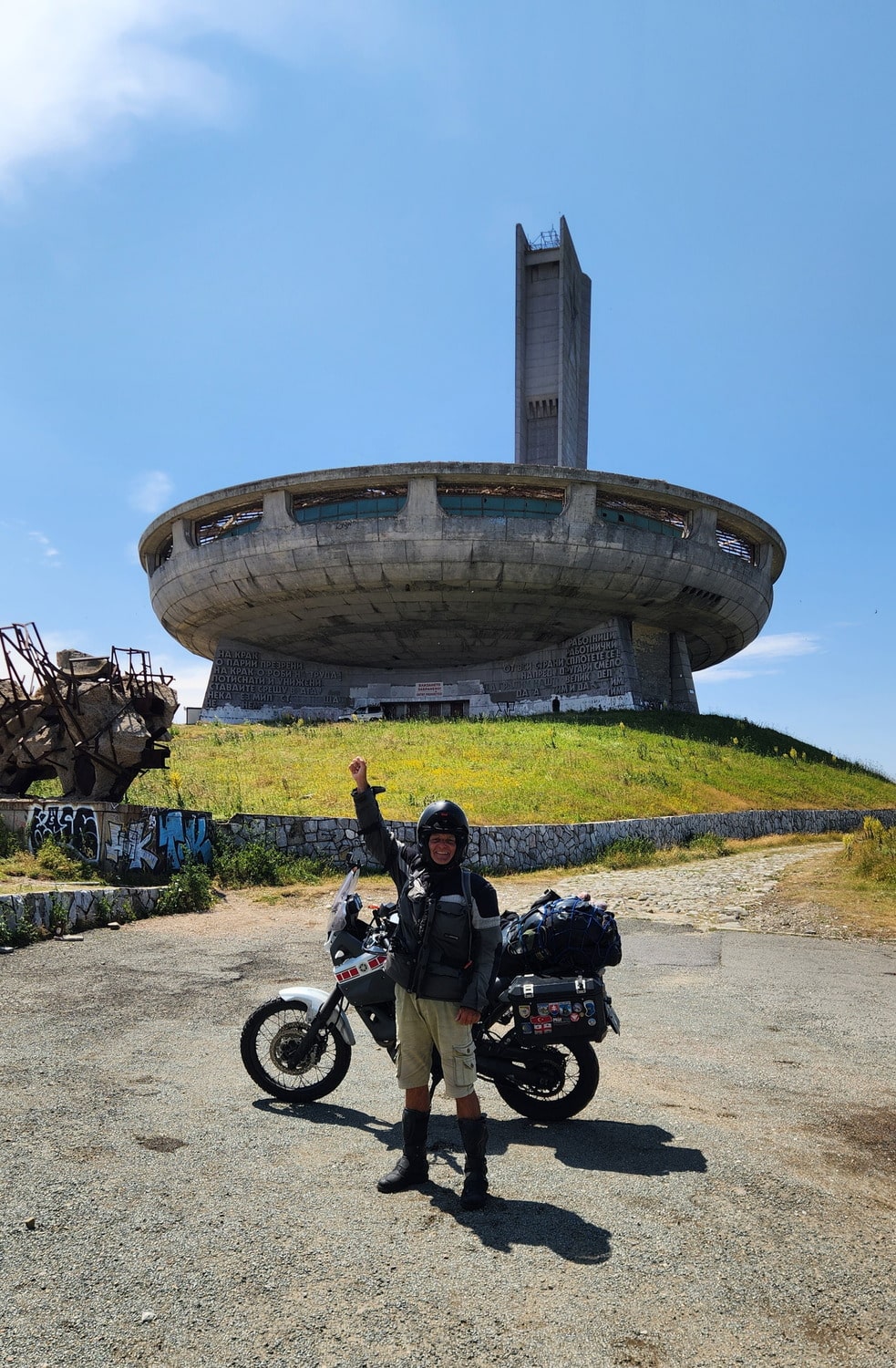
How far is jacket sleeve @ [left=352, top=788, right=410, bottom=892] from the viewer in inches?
187

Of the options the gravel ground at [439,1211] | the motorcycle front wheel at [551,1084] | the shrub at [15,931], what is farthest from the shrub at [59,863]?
the motorcycle front wheel at [551,1084]

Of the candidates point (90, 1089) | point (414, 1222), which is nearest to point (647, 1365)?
point (414, 1222)

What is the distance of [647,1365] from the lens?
112 inches

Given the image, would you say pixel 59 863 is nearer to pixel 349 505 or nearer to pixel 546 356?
pixel 349 505

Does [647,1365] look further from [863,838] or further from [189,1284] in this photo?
[863,838]

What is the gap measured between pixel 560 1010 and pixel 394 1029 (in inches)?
39.1

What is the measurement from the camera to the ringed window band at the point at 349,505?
39281 mm

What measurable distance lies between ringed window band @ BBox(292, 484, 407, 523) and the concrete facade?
0.32 feet

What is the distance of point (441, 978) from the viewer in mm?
4293

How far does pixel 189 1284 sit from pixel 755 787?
26634 millimetres

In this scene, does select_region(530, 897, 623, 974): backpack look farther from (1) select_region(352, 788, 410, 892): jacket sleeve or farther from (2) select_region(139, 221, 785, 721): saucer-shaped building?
(2) select_region(139, 221, 785, 721): saucer-shaped building

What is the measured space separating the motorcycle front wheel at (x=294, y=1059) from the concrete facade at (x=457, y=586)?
33.5 metres

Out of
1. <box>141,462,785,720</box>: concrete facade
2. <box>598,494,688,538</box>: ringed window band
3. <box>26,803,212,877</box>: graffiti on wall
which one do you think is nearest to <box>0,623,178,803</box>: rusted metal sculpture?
<box>26,803,212,877</box>: graffiti on wall

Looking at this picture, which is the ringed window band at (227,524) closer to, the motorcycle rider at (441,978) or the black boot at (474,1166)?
the motorcycle rider at (441,978)
